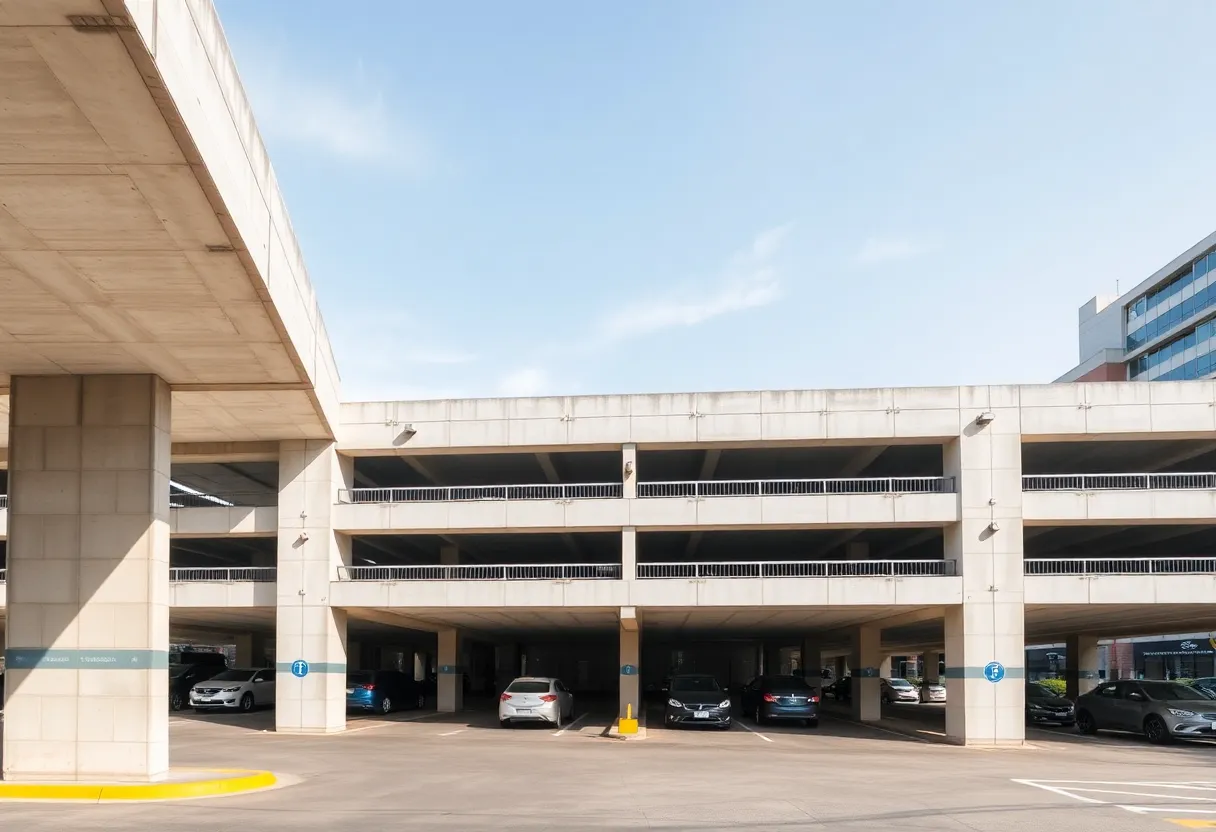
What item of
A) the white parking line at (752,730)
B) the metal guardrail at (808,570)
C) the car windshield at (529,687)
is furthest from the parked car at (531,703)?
the white parking line at (752,730)

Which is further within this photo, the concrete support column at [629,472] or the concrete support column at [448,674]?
the concrete support column at [448,674]

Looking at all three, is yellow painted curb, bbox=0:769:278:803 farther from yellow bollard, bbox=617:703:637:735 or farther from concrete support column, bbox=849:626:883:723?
concrete support column, bbox=849:626:883:723

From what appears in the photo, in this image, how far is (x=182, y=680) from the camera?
1571 inches

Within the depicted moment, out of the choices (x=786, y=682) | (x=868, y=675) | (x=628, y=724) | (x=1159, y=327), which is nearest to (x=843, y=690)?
(x=868, y=675)

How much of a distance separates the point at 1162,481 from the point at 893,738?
10.5 meters

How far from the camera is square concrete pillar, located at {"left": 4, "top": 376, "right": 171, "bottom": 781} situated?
16.0 metres

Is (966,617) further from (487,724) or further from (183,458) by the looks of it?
(183,458)

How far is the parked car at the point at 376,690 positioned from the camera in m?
34.0

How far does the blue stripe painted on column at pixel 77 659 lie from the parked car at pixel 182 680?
74.3ft

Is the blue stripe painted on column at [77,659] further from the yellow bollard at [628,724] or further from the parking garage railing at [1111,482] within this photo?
the parking garage railing at [1111,482]

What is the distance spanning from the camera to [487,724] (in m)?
31.2

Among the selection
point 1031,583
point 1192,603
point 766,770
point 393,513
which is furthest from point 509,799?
point 1192,603

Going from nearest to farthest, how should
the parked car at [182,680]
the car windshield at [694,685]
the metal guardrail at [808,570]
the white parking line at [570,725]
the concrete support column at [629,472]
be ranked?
the white parking line at [570,725], the concrete support column at [629,472], the metal guardrail at [808,570], the car windshield at [694,685], the parked car at [182,680]

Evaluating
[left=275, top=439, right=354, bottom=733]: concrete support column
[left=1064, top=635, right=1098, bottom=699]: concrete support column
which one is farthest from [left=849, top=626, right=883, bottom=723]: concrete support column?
[left=275, top=439, right=354, bottom=733]: concrete support column
